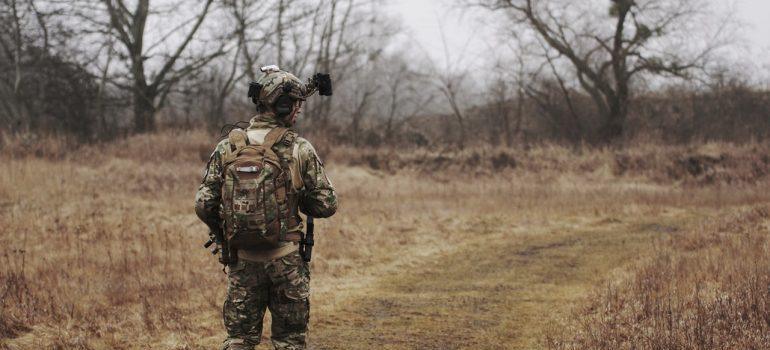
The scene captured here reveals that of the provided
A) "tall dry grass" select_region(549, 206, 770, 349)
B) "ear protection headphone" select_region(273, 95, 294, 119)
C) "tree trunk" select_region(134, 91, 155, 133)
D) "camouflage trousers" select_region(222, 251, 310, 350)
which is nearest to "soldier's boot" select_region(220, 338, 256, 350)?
"camouflage trousers" select_region(222, 251, 310, 350)

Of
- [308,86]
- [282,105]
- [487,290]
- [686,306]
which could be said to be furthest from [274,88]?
[487,290]

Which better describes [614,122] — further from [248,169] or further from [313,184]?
[248,169]

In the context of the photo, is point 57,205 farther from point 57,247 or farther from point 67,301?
point 67,301

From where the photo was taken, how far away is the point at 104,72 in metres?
21.2

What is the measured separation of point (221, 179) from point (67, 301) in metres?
3.61

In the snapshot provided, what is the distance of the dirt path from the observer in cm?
593

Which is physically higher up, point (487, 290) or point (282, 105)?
point (282, 105)

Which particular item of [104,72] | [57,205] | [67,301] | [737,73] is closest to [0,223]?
[57,205]

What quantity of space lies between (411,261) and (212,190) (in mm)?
6492

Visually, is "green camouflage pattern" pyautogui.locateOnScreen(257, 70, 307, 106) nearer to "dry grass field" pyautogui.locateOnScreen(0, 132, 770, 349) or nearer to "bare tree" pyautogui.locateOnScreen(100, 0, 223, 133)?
"dry grass field" pyautogui.locateOnScreen(0, 132, 770, 349)

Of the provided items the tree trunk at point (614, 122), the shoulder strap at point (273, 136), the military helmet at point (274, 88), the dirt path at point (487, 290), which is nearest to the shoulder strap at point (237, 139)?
the shoulder strap at point (273, 136)

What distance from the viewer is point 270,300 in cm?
403

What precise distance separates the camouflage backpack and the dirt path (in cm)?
216

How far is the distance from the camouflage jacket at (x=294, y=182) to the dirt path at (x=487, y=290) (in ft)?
6.60
